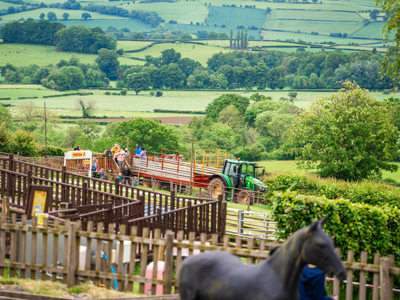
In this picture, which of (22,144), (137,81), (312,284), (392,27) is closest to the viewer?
(312,284)

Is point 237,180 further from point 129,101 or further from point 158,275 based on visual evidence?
point 129,101

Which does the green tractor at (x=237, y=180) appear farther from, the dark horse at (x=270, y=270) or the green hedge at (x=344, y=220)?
the dark horse at (x=270, y=270)

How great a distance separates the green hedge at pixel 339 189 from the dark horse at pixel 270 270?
812 inches

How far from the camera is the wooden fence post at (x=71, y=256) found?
823 centimetres

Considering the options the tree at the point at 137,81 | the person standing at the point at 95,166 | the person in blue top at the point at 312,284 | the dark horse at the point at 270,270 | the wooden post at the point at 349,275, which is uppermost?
the tree at the point at 137,81

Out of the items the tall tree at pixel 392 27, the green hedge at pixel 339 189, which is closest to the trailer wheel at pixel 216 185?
the green hedge at pixel 339 189

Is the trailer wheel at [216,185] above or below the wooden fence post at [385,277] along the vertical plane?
below

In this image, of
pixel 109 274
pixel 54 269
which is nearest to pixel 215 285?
pixel 109 274

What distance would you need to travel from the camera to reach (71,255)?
27.2 ft

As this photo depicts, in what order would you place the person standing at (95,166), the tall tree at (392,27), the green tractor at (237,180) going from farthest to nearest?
the person standing at (95,166) → the green tractor at (237,180) → the tall tree at (392,27)

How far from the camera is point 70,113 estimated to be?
415ft

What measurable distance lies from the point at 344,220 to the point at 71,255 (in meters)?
7.93

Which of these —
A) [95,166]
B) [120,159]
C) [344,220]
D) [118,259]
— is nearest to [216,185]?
[120,159]

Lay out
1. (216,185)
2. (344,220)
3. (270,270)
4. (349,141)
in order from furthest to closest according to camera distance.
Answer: (349,141) < (216,185) < (344,220) < (270,270)
